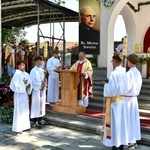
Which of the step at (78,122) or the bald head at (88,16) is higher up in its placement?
the bald head at (88,16)

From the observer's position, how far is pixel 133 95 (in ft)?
16.3

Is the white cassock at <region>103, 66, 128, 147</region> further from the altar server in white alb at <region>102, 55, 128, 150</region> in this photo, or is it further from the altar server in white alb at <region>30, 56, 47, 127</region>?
the altar server in white alb at <region>30, 56, 47, 127</region>

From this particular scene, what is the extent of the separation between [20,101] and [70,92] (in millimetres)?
1463

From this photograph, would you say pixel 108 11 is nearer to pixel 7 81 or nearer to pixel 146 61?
pixel 146 61

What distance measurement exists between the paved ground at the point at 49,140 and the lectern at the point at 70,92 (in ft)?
2.26

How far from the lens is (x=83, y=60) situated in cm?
751

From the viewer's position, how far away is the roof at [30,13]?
1188 centimetres

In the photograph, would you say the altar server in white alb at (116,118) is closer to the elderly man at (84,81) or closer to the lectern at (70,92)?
the lectern at (70,92)

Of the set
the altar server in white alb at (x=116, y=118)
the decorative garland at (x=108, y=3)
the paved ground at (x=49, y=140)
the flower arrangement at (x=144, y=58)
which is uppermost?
the decorative garland at (x=108, y=3)

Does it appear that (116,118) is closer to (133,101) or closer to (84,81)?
(133,101)

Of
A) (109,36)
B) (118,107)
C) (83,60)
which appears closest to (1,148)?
(118,107)

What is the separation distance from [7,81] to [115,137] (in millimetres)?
5249

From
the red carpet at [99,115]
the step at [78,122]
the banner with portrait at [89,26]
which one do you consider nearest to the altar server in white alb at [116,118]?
the step at [78,122]

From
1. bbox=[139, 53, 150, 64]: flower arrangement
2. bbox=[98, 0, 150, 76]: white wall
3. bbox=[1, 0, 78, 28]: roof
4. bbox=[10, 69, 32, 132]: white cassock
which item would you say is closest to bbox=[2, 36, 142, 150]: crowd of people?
bbox=[10, 69, 32, 132]: white cassock
